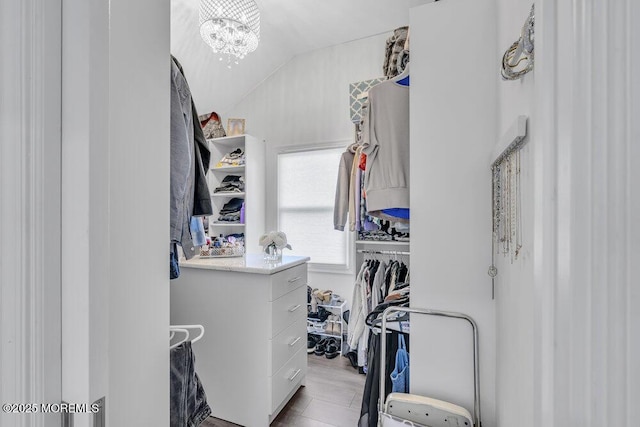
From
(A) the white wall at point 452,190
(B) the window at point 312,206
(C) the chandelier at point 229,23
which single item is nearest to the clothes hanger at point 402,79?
(A) the white wall at point 452,190

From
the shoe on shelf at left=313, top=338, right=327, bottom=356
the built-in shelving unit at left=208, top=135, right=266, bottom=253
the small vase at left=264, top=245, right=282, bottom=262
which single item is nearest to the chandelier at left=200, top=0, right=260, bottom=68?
the built-in shelving unit at left=208, top=135, right=266, bottom=253

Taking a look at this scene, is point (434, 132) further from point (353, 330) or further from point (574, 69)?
point (353, 330)

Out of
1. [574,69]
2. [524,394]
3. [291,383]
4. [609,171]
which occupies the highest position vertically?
[574,69]

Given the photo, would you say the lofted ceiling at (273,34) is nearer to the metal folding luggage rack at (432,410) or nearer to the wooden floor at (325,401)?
the metal folding luggage rack at (432,410)

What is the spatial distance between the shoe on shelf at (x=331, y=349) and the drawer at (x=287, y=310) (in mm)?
857

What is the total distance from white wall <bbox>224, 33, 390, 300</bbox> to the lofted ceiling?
0.10 metres

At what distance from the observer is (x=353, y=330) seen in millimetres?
2357

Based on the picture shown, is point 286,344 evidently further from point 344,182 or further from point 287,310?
point 344,182

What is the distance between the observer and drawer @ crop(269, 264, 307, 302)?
5.62ft

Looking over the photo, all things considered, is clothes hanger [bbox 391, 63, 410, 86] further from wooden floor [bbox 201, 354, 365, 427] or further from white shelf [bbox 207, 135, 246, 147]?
white shelf [bbox 207, 135, 246, 147]

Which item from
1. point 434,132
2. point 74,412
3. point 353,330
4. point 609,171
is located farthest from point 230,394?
point 609,171

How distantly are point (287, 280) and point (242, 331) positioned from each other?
41 cm

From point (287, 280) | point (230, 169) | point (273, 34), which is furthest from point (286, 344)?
point (273, 34)
